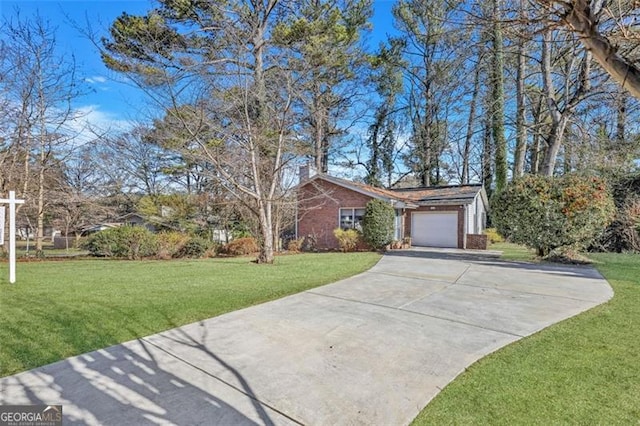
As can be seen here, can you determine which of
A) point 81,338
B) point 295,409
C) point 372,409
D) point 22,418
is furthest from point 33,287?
point 372,409

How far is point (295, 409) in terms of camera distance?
2.70m

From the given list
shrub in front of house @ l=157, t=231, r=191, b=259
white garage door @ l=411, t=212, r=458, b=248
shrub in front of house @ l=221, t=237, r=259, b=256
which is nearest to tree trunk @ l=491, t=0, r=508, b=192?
white garage door @ l=411, t=212, r=458, b=248

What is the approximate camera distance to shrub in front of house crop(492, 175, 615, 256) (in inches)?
422

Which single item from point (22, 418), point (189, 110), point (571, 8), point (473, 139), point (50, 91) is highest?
point (473, 139)

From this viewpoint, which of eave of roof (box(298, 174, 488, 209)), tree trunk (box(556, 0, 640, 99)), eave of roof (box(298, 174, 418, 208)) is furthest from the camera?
eave of roof (box(298, 174, 488, 209))

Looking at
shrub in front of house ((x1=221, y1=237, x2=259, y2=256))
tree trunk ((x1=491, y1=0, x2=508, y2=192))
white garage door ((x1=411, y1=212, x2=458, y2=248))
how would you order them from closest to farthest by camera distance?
shrub in front of house ((x1=221, y1=237, x2=259, y2=256)) < tree trunk ((x1=491, y1=0, x2=508, y2=192)) < white garage door ((x1=411, y1=212, x2=458, y2=248))

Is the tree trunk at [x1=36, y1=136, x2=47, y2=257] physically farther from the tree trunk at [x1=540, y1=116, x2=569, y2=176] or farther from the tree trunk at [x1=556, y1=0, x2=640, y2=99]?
the tree trunk at [x1=540, y1=116, x2=569, y2=176]

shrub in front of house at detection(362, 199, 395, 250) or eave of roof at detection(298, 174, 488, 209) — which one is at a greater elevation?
eave of roof at detection(298, 174, 488, 209)

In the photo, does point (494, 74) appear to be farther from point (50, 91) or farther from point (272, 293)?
point (50, 91)

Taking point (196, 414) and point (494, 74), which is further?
point (494, 74)

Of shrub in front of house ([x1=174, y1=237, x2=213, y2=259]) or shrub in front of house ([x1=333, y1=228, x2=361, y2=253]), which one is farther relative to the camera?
shrub in front of house ([x1=333, y1=228, x2=361, y2=253])

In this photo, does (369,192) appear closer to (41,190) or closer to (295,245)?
(295,245)

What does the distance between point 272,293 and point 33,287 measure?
4.78 meters

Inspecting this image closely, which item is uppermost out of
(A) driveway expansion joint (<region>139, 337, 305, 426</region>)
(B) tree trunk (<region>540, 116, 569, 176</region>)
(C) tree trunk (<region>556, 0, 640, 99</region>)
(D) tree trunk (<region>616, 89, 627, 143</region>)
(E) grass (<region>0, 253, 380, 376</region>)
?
(D) tree trunk (<region>616, 89, 627, 143</region>)
